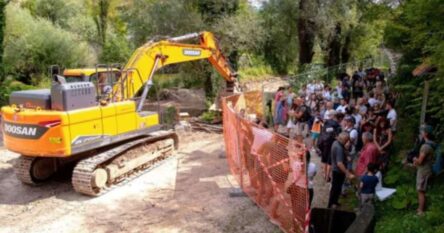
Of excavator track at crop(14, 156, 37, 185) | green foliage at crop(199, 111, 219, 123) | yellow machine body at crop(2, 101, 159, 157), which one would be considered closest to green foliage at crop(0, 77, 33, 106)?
green foliage at crop(199, 111, 219, 123)

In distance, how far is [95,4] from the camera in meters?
40.6

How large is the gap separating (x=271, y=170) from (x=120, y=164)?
4.73 metres

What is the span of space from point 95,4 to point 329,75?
2327 cm

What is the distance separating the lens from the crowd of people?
8.31 meters

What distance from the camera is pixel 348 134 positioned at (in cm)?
934

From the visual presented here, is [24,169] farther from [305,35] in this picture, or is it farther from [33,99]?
[305,35]

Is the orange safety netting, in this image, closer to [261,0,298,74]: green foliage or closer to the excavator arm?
the excavator arm

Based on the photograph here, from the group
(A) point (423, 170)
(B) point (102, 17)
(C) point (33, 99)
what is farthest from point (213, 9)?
(B) point (102, 17)

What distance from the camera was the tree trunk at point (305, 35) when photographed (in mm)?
25909

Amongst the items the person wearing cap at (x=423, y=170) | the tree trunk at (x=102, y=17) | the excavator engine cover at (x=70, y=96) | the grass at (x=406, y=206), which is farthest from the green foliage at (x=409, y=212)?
the tree trunk at (x=102, y=17)

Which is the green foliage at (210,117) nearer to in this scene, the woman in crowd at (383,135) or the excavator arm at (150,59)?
the excavator arm at (150,59)

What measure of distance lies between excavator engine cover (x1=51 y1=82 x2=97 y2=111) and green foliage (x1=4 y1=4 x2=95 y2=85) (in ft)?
60.3

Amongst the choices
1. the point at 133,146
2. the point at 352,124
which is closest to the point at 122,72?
the point at 133,146

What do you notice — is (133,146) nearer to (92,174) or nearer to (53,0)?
(92,174)
